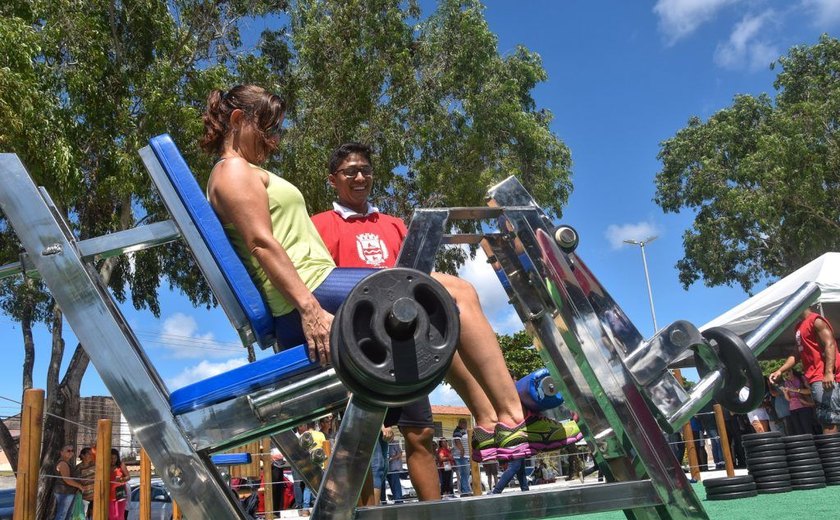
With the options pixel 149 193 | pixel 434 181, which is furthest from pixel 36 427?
pixel 434 181

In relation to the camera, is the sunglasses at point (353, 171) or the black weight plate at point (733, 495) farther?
the black weight plate at point (733, 495)

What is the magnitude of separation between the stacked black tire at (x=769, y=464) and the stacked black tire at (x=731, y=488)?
34 centimetres

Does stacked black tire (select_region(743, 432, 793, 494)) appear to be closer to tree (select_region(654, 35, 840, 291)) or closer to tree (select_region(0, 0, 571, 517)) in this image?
tree (select_region(0, 0, 571, 517))

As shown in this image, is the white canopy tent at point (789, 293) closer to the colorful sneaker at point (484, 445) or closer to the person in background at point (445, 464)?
the person in background at point (445, 464)

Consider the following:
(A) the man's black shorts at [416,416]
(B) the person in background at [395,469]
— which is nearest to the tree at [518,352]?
(B) the person in background at [395,469]

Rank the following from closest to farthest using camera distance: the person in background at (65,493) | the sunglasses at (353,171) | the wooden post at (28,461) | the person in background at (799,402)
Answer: the sunglasses at (353,171)
the wooden post at (28,461)
the person in background at (65,493)
the person in background at (799,402)

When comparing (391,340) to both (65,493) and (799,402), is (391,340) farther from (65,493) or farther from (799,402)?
(799,402)

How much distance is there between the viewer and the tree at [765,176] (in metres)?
20.8

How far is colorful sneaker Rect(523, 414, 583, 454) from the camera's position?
2.04 m

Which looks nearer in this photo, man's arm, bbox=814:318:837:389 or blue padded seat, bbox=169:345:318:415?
blue padded seat, bbox=169:345:318:415

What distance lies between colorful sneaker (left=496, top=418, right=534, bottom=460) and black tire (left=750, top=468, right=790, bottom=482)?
4.82 m

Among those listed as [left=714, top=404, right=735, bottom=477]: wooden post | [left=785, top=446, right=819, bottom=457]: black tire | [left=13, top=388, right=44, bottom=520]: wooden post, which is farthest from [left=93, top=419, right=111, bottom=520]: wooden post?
[left=714, top=404, right=735, bottom=477]: wooden post

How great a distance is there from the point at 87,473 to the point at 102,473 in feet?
11.0

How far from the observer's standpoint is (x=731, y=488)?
5625mm
